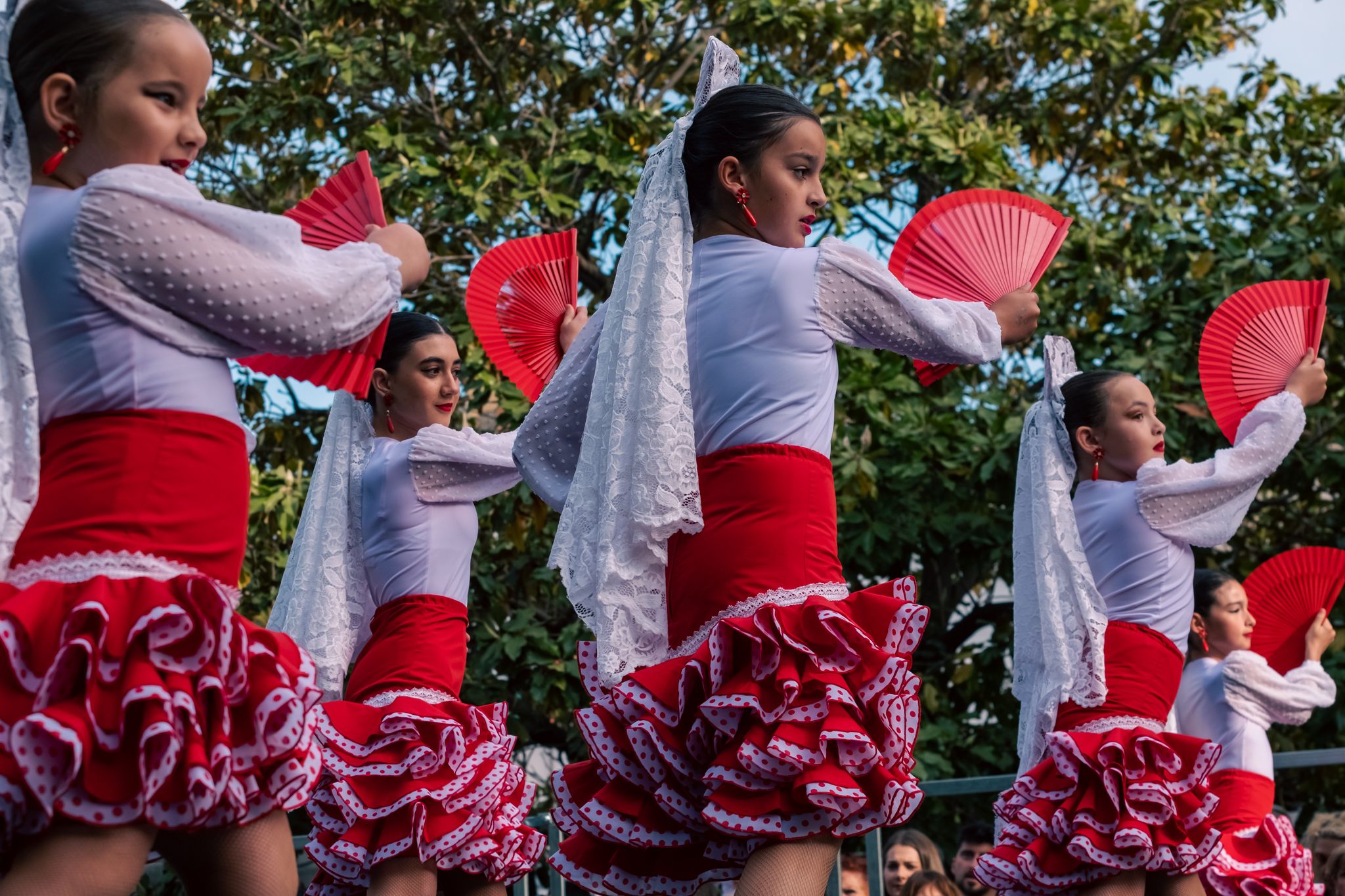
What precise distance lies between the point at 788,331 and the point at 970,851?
4006 millimetres

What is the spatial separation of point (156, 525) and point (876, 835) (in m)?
2.99

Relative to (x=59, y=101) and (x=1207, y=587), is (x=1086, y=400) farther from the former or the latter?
(x=59, y=101)

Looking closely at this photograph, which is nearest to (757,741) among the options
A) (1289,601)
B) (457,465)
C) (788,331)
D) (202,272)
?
(788,331)

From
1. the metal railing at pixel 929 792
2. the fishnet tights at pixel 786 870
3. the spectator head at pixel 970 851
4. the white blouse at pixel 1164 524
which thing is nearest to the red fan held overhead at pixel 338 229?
the fishnet tights at pixel 786 870

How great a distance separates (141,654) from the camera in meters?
1.99

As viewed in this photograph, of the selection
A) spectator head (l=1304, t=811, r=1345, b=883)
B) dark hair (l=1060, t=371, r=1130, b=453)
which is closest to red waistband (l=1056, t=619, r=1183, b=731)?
dark hair (l=1060, t=371, r=1130, b=453)

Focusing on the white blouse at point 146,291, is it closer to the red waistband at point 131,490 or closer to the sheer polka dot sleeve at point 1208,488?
the red waistband at point 131,490

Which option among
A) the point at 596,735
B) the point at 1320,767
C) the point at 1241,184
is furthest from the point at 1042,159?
the point at 596,735

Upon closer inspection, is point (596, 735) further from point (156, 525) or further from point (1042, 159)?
point (1042, 159)

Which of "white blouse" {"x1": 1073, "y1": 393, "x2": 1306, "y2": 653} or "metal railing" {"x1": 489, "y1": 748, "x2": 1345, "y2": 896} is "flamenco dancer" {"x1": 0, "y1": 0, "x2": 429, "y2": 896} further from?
"metal railing" {"x1": 489, "y1": 748, "x2": 1345, "y2": 896}

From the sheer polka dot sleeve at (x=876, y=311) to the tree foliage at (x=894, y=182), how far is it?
4.09m

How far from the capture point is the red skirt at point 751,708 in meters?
2.59

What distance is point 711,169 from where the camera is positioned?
121 inches

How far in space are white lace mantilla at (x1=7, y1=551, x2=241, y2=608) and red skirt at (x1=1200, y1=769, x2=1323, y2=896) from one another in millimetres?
3465
